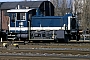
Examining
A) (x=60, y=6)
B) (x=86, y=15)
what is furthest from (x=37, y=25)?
(x=60, y=6)

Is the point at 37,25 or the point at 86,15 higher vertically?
the point at 86,15

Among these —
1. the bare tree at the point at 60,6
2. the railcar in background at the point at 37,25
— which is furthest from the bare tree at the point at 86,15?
the railcar in background at the point at 37,25

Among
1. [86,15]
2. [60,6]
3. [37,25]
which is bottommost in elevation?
[37,25]

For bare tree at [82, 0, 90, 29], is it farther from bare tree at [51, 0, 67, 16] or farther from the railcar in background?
the railcar in background

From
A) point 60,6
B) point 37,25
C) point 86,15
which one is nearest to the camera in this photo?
point 37,25

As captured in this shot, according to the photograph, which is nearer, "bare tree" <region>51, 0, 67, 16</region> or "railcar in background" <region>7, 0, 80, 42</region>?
"railcar in background" <region>7, 0, 80, 42</region>

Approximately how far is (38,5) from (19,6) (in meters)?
2.24

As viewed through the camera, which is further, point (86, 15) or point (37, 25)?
point (86, 15)

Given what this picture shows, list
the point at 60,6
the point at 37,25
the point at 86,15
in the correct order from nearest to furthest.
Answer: the point at 37,25, the point at 86,15, the point at 60,6

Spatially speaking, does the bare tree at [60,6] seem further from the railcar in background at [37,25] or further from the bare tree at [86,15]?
the railcar in background at [37,25]

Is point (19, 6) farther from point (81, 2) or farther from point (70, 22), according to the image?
point (81, 2)

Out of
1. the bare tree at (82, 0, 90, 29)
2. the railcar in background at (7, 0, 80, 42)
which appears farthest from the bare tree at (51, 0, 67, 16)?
the railcar in background at (7, 0, 80, 42)

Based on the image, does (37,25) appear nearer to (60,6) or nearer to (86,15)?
(86,15)

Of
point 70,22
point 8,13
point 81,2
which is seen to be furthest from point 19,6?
point 81,2
